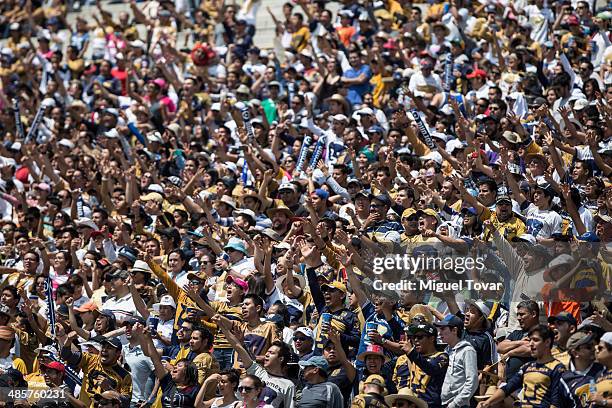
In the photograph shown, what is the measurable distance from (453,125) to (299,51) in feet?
16.7

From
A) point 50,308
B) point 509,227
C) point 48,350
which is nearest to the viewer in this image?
point 48,350

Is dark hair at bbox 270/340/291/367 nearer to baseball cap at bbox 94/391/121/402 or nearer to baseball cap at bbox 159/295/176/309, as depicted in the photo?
baseball cap at bbox 94/391/121/402

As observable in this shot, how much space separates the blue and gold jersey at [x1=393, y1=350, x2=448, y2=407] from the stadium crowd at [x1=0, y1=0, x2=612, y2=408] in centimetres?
2

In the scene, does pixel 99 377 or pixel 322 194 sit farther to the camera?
pixel 322 194

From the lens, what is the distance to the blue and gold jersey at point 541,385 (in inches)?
379

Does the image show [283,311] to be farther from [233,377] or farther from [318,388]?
[318,388]

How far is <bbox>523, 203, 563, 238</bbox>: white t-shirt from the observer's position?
12.7 meters

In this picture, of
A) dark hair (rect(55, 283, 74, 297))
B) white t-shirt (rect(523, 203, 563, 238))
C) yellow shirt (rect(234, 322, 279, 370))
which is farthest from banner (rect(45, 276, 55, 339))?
white t-shirt (rect(523, 203, 563, 238))

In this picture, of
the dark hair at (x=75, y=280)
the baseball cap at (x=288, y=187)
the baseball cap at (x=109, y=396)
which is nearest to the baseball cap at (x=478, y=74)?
the baseball cap at (x=288, y=187)

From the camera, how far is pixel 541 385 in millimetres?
9672

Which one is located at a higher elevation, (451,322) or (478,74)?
(478,74)

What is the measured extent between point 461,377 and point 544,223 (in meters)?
2.90

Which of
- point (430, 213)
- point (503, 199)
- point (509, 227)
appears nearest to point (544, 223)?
point (509, 227)

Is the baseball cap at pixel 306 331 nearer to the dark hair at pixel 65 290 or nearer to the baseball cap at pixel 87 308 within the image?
the baseball cap at pixel 87 308
